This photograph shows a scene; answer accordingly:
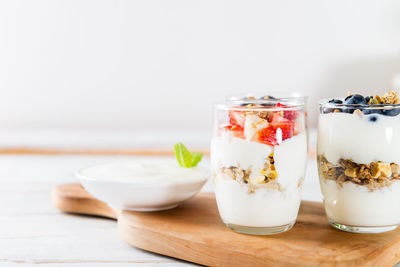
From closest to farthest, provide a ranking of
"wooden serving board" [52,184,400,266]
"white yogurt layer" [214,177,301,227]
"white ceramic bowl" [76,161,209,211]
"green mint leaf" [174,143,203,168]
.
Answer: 1. "wooden serving board" [52,184,400,266]
2. "white yogurt layer" [214,177,301,227]
3. "white ceramic bowl" [76,161,209,211]
4. "green mint leaf" [174,143,203,168]

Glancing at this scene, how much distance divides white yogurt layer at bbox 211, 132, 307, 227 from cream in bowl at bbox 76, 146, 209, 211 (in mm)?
172

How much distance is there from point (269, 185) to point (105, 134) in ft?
7.60

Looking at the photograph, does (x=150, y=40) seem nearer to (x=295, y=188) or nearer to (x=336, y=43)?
(x=336, y=43)

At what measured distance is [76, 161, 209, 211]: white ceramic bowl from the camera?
3.62 ft

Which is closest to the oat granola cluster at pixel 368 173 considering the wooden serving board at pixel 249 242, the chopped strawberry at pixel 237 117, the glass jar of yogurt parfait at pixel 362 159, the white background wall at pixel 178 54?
the glass jar of yogurt parfait at pixel 362 159

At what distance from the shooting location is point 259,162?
917mm

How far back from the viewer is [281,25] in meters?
3.04

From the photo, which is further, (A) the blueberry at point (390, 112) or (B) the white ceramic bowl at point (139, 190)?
(B) the white ceramic bowl at point (139, 190)

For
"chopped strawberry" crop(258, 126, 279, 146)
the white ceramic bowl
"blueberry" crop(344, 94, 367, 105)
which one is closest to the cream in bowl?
the white ceramic bowl

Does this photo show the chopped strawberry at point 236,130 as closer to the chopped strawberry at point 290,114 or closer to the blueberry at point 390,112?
the chopped strawberry at point 290,114

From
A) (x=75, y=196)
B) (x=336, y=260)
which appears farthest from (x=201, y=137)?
(x=336, y=260)

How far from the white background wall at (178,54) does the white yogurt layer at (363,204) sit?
212 cm

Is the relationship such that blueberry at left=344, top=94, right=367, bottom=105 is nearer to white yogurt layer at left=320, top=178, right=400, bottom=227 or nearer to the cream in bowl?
white yogurt layer at left=320, top=178, right=400, bottom=227

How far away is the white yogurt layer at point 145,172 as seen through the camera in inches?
44.8
